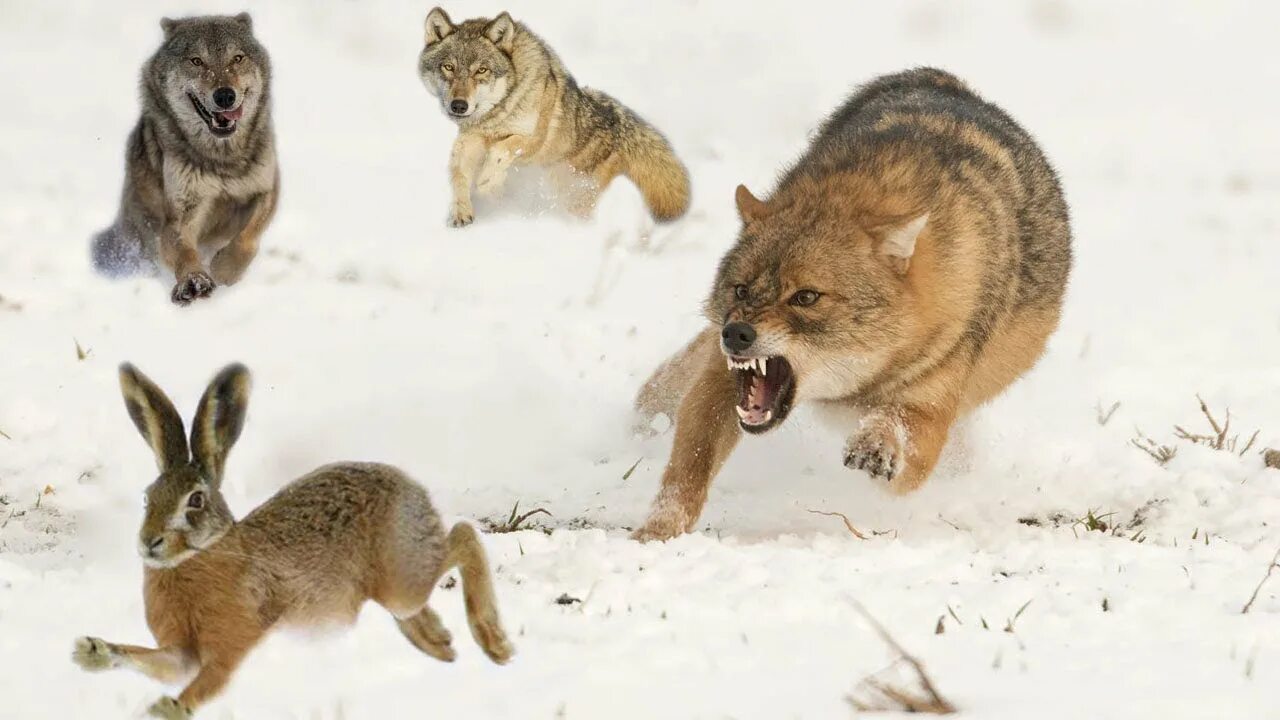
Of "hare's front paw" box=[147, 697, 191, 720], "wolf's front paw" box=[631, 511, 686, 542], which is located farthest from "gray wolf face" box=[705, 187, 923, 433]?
"hare's front paw" box=[147, 697, 191, 720]

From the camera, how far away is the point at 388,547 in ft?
8.41

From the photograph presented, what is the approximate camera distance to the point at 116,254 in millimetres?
7980

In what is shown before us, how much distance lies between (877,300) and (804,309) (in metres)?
0.28

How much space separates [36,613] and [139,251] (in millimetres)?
4719

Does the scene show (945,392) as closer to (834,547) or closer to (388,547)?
(834,547)

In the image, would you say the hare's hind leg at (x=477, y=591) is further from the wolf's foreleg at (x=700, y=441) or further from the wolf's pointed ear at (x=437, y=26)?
the wolf's pointed ear at (x=437, y=26)

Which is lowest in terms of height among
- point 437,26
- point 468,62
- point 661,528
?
point 661,528

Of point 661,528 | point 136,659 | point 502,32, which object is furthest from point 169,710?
point 502,32

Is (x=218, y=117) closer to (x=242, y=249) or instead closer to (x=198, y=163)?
(x=198, y=163)

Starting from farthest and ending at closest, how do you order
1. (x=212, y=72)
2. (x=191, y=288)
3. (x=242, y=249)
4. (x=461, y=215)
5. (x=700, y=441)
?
(x=461, y=215)
(x=242, y=249)
(x=191, y=288)
(x=212, y=72)
(x=700, y=441)

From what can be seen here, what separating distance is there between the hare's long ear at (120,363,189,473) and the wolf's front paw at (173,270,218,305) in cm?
529

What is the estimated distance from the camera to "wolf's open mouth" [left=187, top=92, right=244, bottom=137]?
7406 millimetres

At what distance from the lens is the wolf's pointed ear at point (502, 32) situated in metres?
9.55

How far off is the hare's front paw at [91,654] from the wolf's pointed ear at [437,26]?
7.89 meters
